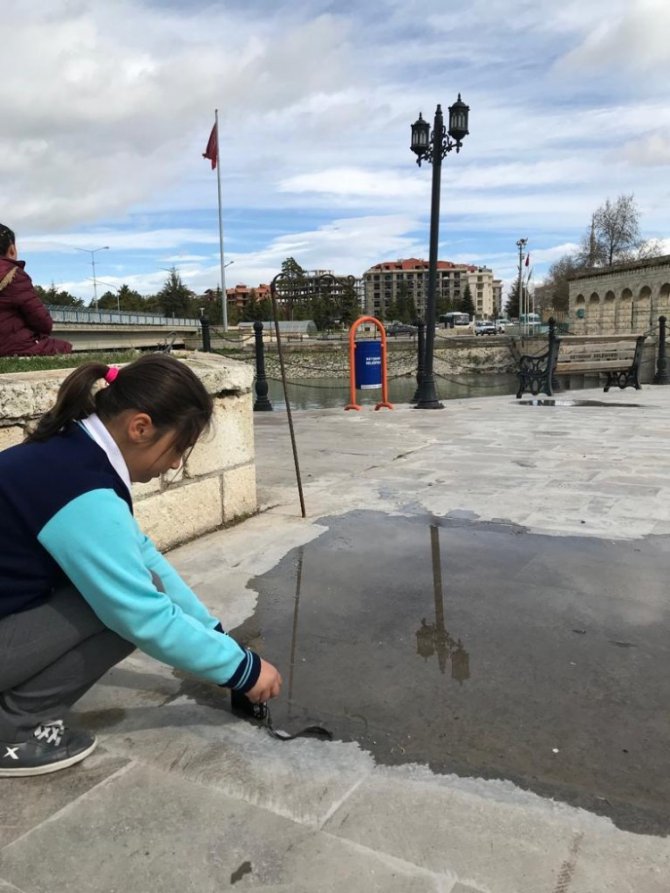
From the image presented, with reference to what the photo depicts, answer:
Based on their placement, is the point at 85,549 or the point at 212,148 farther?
the point at 212,148

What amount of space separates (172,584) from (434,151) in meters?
9.95

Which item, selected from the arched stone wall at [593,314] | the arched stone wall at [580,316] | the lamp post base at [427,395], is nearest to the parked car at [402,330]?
the lamp post base at [427,395]

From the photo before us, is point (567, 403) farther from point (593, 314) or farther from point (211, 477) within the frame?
point (593, 314)

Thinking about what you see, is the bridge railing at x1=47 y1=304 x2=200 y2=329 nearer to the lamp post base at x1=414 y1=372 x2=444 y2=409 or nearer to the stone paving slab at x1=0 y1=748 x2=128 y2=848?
the lamp post base at x1=414 y1=372 x2=444 y2=409

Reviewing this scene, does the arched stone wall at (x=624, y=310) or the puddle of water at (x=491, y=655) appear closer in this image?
the puddle of water at (x=491, y=655)

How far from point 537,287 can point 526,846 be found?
113 metres

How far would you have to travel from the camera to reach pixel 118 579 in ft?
5.42

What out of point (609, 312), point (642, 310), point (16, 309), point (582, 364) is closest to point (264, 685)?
point (16, 309)

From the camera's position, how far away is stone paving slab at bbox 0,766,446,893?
150cm

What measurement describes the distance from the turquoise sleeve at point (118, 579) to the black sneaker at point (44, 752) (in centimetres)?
43

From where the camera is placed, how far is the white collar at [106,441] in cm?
177

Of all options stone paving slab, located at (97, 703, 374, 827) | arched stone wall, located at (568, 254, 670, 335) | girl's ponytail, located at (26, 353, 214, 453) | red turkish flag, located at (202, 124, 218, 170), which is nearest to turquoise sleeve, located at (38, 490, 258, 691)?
girl's ponytail, located at (26, 353, 214, 453)

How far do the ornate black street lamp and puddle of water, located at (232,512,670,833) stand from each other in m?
7.12

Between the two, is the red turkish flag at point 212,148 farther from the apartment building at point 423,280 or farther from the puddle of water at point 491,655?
the apartment building at point 423,280
